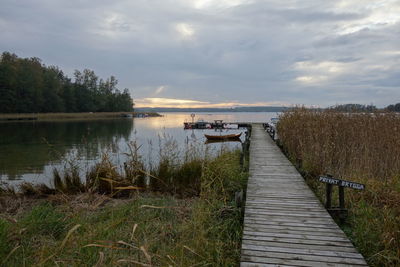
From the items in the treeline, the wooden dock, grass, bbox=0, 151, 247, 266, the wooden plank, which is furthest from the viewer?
the treeline

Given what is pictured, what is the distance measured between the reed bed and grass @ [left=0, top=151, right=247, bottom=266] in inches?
68.0

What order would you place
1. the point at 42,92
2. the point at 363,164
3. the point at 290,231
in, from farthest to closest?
the point at 42,92 < the point at 363,164 < the point at 290,231

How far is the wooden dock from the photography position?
292cm

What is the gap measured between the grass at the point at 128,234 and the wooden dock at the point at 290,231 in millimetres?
269

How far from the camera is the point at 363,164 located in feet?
20.9

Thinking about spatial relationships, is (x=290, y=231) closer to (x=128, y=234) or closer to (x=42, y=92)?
(x=128, y=234)

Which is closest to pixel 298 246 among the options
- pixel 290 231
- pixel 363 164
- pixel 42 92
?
pixel 290 231

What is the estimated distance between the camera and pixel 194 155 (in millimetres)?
7281

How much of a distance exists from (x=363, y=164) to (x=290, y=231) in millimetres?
4027

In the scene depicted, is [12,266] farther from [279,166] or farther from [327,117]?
[327,117]

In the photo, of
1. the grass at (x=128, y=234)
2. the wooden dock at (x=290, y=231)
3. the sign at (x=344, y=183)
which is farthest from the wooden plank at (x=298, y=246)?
the sign at (x=344, y=183)

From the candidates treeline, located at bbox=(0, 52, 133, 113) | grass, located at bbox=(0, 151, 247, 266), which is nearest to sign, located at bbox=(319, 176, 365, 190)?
grass, located at bbox=(0, 151, 247, 266)

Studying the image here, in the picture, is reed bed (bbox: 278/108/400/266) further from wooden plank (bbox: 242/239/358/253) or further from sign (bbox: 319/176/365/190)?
sign (bbox: 319/176/365/190)

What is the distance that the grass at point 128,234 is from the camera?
2.72 m
